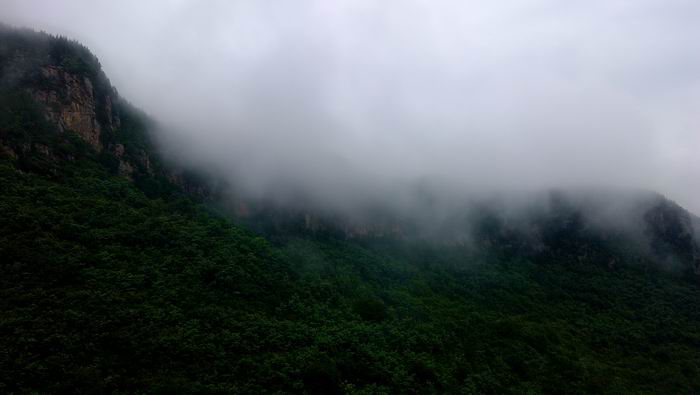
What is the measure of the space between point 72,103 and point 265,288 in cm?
3924

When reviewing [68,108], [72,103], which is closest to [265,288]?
[68,108]

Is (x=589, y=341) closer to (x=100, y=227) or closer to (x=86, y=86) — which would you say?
(x=100, y=227)

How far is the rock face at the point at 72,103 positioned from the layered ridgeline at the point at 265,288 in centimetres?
25

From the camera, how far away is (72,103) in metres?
57.9

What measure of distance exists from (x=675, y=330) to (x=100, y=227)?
81774 millimetres

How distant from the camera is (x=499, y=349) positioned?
51750 millimetres

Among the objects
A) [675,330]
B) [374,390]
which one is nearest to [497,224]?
[675,330]

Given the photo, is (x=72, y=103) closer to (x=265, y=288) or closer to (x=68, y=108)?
(x=68, y=108)

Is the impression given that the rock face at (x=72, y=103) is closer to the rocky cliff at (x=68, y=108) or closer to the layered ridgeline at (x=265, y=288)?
Result: the rocky cliff at (x=68, y=108)

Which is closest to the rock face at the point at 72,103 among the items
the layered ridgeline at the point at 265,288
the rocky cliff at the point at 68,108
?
the rocky cliff at the point at 68,108

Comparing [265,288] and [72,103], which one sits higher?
[72,103]

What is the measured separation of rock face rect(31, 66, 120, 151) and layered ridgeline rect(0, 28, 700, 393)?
0.25 meters

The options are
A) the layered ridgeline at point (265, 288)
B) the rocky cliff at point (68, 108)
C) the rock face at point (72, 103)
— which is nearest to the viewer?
the layered ridgeline at point (265, 288)

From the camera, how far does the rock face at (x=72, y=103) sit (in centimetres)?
5475
